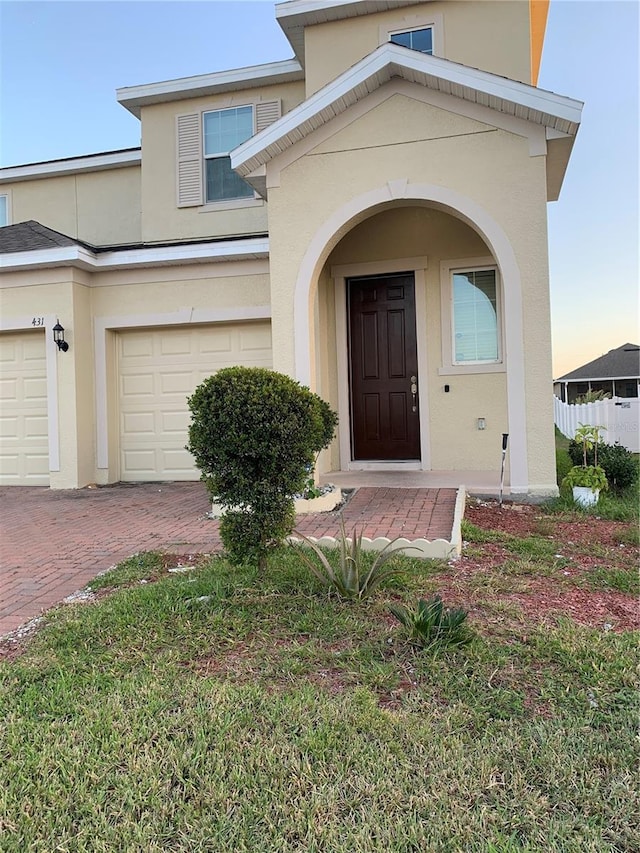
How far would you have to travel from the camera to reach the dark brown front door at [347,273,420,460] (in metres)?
8.68

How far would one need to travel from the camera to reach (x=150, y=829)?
1870 mm

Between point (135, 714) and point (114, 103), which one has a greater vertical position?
point (114, 103)

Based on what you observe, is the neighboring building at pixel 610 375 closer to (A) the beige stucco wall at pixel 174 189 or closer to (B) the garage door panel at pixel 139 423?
(A) the beige stucco wall at pixel 174 189

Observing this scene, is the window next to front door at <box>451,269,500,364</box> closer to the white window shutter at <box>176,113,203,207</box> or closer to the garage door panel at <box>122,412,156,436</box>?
the garage door panel at <box>122,412,156,436</box>

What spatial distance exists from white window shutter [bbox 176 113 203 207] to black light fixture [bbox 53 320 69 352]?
359 cm

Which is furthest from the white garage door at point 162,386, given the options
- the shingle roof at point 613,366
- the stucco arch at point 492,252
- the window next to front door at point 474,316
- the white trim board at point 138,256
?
the shingle roof at point 613,366

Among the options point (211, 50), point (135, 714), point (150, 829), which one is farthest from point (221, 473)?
point (211, 50)

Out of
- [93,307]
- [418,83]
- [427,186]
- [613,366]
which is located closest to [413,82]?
[418,83]

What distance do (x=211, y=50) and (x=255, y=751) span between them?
1218cm

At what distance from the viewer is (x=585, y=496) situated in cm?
668

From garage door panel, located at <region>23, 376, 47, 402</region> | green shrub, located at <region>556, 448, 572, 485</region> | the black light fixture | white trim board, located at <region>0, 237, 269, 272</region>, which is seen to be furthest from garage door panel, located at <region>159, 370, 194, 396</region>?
green shrub, located at <region>556, 448, 572, 485</region>

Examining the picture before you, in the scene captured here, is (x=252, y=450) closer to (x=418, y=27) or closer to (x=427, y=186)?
(x=427, y=186)

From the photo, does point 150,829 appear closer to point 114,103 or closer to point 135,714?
point 135,714

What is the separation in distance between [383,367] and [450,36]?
516cm
